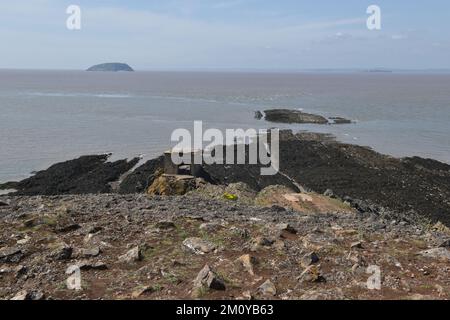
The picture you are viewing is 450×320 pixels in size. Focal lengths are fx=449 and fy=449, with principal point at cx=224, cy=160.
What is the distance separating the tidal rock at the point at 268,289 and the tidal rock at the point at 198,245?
249 cm

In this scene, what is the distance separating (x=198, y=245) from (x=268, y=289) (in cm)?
295

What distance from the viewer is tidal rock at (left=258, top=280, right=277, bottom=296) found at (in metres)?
8.83

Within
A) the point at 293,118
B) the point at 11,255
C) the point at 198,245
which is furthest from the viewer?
the point at 293,118

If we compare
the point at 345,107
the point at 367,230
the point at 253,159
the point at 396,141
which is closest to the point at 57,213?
the point at 367,230

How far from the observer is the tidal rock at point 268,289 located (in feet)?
29.0

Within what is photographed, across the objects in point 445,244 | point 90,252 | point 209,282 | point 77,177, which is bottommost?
point 77,177

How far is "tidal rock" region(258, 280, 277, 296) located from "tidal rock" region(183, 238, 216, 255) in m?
2.49

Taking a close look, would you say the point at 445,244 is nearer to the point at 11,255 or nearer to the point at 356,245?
the point at 356,245

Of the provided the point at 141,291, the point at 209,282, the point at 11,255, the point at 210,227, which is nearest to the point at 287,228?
the point at 210,227

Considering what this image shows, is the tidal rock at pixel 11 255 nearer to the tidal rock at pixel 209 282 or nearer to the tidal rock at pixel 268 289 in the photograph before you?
the tidal rock at pixel 209 282

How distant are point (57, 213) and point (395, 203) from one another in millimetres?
26214

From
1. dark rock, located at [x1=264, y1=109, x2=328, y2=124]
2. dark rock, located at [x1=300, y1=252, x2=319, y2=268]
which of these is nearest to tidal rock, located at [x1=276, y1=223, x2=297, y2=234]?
dark rock, located at [x1=300, y1=252, x2=319, y2=268]

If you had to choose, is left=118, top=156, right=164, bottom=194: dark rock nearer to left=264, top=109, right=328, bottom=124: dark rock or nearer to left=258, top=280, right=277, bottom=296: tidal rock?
left=258, top=280, right=277, bottom=296: tidal rock

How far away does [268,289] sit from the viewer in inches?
352
